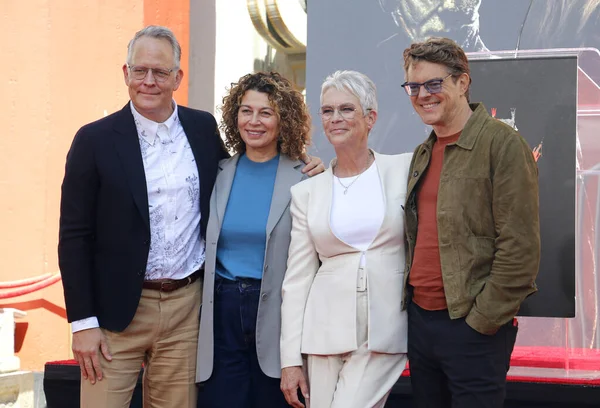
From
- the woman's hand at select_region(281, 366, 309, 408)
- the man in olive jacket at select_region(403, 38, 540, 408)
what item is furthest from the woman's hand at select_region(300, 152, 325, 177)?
the woman's hand at select_region(281, 366, 309, 408)

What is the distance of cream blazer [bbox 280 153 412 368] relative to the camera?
8.92 feet

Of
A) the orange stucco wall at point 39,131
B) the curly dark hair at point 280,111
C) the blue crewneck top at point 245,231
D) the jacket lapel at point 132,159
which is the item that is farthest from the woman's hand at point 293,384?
the orange stucco wall at point 39,131

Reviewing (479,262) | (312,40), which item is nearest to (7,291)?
(312,40)

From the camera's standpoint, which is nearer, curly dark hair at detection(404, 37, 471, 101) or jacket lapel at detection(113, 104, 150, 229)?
curly dark hair at detection(404, 37, 471, 101)

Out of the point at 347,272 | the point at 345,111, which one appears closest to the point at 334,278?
the point at 347,272

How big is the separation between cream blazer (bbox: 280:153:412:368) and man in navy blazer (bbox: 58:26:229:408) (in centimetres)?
39

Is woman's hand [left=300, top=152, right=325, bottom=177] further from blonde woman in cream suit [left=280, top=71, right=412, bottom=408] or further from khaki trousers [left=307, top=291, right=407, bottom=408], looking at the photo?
khaki trousers [left=307, top=291, right=407, bottom=408]

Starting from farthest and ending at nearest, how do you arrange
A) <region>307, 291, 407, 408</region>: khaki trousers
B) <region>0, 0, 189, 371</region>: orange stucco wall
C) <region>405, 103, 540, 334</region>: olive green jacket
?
1. <region>0, 0, 189, 371</region>: orange stucco wall
2. <region>307, 291, 407, 408</region>: khaki trousers
3. <region>405, 103, 540, 334</region>: olive green jacket

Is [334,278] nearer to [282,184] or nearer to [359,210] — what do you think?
[359,210]

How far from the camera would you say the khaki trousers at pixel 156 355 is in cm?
291

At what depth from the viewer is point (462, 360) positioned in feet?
8.02

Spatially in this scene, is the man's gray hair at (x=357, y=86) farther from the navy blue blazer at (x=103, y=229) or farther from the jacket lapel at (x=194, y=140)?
the navy blue blazer at (x=103, y=229)

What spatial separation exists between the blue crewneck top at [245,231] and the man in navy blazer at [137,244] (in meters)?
0.11

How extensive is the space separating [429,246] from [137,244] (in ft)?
3.54
